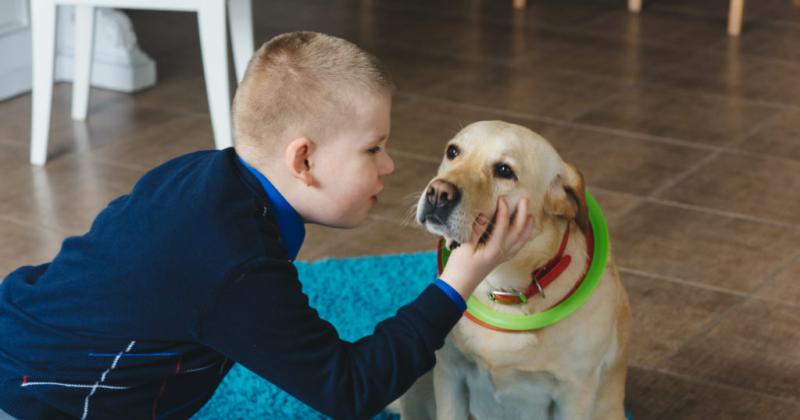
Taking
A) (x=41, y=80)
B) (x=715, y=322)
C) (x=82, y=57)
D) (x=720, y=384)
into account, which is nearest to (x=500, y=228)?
(x=720, y=384)

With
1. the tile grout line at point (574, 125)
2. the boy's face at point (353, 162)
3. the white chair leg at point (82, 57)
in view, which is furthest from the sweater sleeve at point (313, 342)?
the white chair leg at point (82, 57)

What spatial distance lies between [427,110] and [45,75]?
1.01 meters

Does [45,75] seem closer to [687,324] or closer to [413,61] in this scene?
[413,61]

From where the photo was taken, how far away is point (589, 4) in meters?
4.44

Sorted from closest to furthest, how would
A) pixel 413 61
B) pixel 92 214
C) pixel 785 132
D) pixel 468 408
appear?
pixel 468 408
pixel 92 214
pixel 785 132
pixel 413 61

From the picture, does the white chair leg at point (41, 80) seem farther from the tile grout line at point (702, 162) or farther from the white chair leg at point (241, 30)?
the tile grout line at point (702, 162)

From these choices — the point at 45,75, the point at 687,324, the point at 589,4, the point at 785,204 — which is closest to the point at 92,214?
the point at 45,75

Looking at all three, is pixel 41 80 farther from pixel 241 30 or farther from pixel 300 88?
pixel 300 88

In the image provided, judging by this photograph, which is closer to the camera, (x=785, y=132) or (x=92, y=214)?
(x=92, y=214)

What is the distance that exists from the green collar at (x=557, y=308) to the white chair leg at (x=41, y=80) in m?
1.68

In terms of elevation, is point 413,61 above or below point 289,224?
below

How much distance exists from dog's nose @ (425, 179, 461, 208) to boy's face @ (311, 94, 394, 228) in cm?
7

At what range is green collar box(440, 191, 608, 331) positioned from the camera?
1419 mm

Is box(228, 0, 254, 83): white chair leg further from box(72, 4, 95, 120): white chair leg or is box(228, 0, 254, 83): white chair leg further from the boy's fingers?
the boy's fingers
